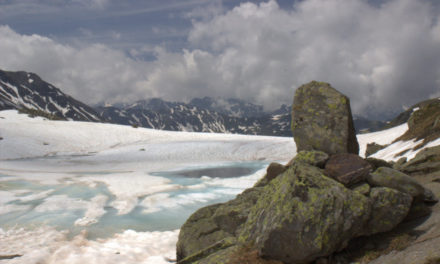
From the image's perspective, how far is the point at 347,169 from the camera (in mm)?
9398

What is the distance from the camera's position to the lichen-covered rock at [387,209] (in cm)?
791

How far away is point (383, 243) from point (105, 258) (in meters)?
11.3

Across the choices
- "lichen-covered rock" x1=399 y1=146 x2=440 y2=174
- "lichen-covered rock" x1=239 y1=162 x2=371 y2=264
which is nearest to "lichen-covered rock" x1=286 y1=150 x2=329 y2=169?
"lichen-covered rock" x1=239 y1=162 x2=371 y2=264

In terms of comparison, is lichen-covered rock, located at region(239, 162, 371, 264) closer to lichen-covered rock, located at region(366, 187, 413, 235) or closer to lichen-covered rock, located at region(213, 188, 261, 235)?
lichen-covered rock, located at region(366, 187, 413, 235)

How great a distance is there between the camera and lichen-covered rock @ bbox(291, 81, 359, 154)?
1170 centimetres

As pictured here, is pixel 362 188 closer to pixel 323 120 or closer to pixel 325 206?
pixel 325 206

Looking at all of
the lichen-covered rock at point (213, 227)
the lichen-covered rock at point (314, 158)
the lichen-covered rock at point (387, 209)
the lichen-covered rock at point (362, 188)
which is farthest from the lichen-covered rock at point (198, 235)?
the lichen-covered rock at point (387, 209)

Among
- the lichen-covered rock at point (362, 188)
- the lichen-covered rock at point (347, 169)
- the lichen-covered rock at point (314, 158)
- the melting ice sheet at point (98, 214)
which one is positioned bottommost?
the melting ice sheet at point (98, 214)

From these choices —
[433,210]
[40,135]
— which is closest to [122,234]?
[433,210]

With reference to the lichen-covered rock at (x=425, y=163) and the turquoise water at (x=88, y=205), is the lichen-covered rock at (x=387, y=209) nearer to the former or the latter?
the lichen-covered rock at (x=425, y=163)

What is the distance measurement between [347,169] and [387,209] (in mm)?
1723

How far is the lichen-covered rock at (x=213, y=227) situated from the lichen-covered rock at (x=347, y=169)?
173 inches

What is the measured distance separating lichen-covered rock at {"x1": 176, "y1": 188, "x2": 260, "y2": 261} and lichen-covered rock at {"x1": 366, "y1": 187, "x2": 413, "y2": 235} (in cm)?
549

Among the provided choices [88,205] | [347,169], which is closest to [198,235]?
[347,169]
